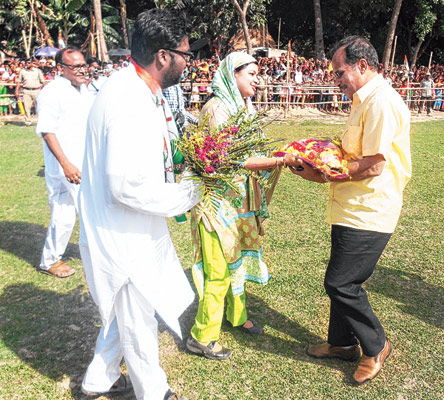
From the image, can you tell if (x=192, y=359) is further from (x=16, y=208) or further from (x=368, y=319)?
(x=16, y=208)

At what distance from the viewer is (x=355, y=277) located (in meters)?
2.66

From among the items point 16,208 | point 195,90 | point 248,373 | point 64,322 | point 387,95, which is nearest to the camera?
point 387,95

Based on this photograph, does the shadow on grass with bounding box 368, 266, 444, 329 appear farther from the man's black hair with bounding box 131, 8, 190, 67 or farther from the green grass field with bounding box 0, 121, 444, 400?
the man's black hair with bounding box 131, 8, 190, 67

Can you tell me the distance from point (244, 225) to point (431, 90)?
690 inches

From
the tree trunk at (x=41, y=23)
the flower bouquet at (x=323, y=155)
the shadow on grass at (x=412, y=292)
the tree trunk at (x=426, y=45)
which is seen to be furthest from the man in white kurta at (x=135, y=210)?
the tree trunk at (x=426, y=45)

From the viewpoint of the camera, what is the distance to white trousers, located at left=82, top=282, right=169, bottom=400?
2240mm

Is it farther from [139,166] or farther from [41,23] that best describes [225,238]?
[41,23]

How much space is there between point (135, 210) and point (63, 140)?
2.32 meters

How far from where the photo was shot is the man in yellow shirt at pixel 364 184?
7.85 ft

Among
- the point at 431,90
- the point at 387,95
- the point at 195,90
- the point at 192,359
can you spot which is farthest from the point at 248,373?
the point at 431,90

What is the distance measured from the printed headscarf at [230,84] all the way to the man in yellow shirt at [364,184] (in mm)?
715

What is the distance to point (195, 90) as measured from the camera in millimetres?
15477

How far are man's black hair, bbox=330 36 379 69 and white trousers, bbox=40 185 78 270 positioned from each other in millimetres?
2818

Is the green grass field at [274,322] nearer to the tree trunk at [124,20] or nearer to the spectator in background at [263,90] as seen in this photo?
the spectator in background at [263,90]
